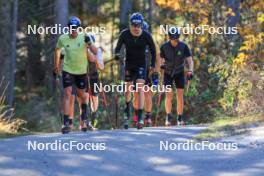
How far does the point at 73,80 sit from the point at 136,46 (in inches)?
52.8

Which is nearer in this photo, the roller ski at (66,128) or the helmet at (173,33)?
the roller ski at (66,128)

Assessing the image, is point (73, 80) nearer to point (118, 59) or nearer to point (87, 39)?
point (87, 39)

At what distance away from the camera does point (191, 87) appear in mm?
22562

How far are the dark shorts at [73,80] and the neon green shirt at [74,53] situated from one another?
93mm

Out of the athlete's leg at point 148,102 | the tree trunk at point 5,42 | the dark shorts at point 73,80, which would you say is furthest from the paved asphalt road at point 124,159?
the tree trunk at point 5,42

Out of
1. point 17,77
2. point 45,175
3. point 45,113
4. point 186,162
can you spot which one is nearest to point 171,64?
point 186,162

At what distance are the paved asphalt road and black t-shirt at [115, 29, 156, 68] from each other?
2.75 meters

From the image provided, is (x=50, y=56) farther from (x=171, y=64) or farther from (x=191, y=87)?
(x=171, y=64)

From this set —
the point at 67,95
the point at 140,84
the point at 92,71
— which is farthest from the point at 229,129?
the point at 92,71

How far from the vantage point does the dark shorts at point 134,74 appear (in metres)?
14.5

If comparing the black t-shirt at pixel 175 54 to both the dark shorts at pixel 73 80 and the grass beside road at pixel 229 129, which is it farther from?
the grass beside road at pixel 229 129

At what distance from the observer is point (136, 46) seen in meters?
14.3

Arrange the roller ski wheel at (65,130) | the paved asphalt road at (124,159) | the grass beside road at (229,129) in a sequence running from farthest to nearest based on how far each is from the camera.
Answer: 1. the roller ski wheel at (65,130)
2. the grass beside road at (229,129)
3. the paved asphalt road at (124,159)

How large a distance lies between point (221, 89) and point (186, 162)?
42.4 ft
